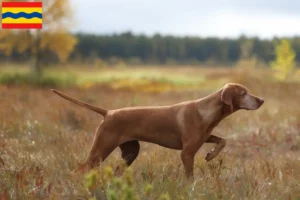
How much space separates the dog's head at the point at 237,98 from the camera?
240 inches

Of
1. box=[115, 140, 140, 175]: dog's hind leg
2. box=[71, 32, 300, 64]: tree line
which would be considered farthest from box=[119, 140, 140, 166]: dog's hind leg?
box=[71, 32, 300, 64]: tree line

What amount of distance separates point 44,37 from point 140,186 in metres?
30.1

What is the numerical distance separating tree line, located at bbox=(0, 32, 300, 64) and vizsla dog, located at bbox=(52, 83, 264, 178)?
209ft

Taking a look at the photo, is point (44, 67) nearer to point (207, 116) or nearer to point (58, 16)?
point (58, 16)

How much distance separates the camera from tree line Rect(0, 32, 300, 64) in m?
75.4

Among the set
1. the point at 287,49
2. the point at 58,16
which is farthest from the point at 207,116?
the point at 287,49

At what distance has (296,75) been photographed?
47.4 meters

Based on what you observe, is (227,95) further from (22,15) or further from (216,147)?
(22,15)

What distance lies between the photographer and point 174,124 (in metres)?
6.17

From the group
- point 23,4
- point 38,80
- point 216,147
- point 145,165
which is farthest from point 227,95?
point 38,80

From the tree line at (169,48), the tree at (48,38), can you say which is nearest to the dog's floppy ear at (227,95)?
the tree at (48,38)

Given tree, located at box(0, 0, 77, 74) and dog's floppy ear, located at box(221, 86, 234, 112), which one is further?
tree, located at box(0, 0, 77, 74)

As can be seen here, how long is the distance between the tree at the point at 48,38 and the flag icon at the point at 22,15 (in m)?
23.4

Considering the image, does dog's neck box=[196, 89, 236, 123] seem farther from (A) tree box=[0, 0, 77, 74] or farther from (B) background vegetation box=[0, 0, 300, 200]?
(A) tree box=[0, 0, 77, 74]
